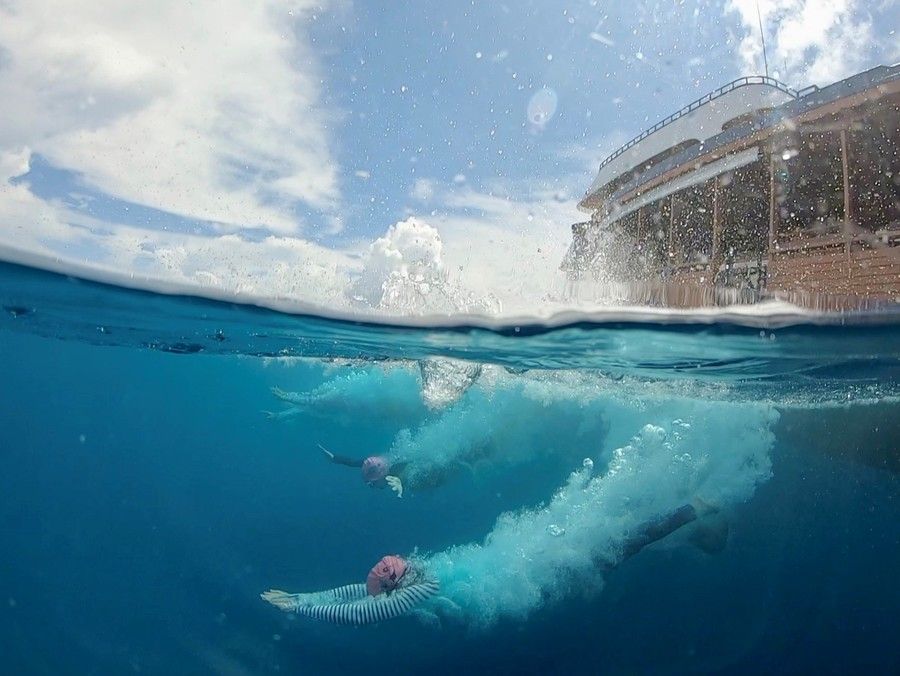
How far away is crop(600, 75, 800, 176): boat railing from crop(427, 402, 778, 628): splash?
10367 mm

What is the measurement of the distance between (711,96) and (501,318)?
4.88 metres

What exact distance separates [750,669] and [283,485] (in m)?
45.7

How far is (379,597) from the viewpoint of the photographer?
10.9 meters

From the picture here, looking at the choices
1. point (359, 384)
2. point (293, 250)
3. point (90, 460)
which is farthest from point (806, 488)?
point (90, 460)

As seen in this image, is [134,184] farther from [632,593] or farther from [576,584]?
[632,593]

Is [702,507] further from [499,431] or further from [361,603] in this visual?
[499,431]

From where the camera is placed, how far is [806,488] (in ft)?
80.5

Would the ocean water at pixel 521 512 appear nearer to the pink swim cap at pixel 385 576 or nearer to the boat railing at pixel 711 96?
the pink swim cap at pixel 385 576

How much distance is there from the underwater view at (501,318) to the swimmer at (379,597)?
0.09 m

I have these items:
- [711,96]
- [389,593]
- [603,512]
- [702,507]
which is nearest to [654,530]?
[603,512]

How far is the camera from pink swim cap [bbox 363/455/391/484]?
15.9 metres

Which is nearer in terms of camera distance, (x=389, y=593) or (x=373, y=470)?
(x=389, y=593)

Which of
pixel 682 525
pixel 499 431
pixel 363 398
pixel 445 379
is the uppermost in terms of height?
pixel 445 379

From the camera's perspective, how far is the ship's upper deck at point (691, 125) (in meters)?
5.86
